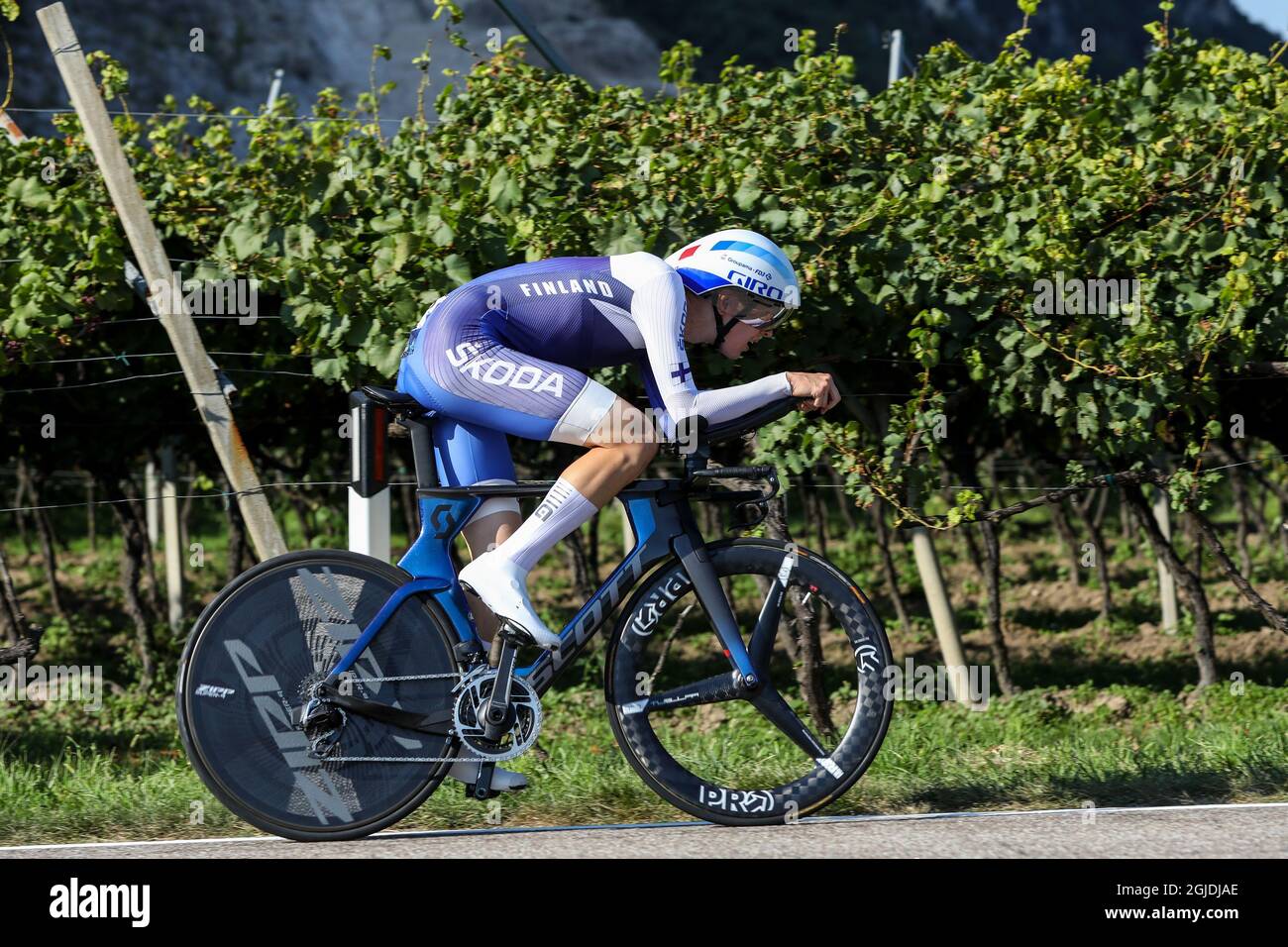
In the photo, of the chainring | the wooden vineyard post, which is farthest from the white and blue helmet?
the wooden vineyard post

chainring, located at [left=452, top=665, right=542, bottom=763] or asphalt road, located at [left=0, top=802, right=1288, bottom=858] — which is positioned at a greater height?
chainring, located at [left=452, top=665, right=542, bottom=763]

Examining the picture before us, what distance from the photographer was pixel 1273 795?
4.47 m

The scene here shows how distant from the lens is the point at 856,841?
3.86 m

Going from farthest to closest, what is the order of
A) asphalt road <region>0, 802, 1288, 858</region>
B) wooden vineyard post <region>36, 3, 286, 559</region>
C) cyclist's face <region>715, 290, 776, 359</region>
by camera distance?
wooden vineyard post <region>36, 3, 286, 559</region> → cyclist's face <region>715, 290, 776, 359</region> → asphalt road <region>0, 802, 1288, 858</region>

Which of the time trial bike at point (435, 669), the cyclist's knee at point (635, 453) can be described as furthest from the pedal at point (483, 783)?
the cyclist's knee at point (635, 453)

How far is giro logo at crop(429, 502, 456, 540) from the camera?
13.3 feet

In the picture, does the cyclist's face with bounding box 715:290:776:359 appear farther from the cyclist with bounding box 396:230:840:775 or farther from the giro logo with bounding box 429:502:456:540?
the giro logo with bounding box 429:502:456:540

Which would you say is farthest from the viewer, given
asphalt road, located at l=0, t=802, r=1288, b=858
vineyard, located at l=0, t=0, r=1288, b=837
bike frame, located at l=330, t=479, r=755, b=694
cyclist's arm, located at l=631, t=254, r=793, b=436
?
vineyard, located at l=0, t=0, r=1288, b=837

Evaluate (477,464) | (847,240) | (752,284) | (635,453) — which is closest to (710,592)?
(635,453)

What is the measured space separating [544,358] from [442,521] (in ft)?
1.74

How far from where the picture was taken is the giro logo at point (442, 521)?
4043mm

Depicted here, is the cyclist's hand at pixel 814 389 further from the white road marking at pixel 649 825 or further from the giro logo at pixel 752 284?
the white road marking at pixel 649 825

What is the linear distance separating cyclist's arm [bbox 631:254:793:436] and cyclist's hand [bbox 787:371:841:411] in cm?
14

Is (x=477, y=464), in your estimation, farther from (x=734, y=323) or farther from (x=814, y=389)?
(x=814, y=389)
